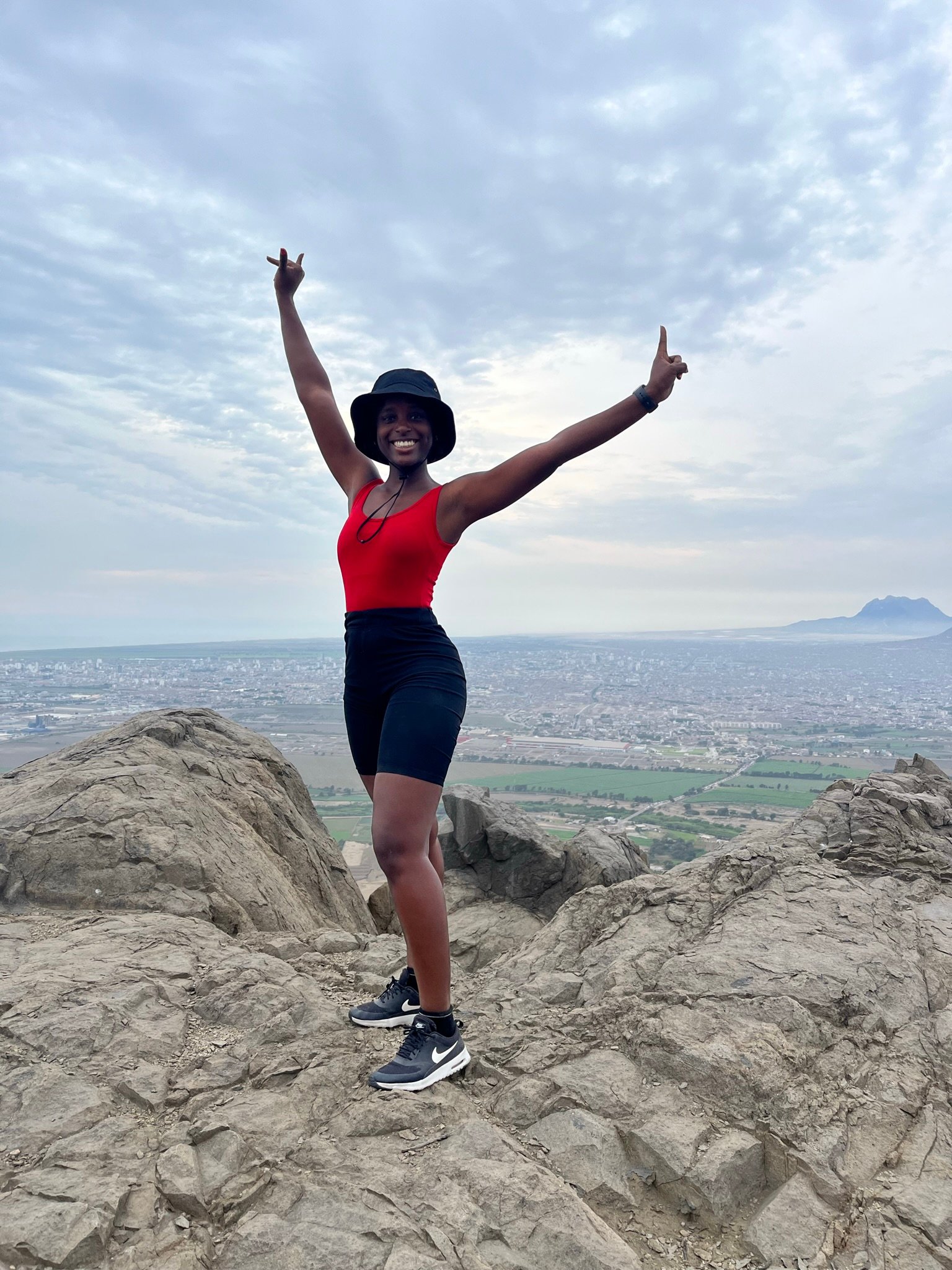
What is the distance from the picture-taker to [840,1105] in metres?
3.21

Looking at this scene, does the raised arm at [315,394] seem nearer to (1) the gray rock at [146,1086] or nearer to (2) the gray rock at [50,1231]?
(1) the gray rock at [146,1086]

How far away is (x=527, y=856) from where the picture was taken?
987 cm

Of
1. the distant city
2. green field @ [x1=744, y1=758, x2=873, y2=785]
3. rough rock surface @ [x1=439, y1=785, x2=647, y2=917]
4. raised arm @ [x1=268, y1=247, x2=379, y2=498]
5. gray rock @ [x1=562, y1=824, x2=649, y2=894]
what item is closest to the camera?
raised arm @ [x1=268, y1=247, x2=379, y2=498]

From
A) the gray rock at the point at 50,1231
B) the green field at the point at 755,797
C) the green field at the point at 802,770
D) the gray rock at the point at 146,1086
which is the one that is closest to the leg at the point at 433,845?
the gray rock at the point at 146,1086

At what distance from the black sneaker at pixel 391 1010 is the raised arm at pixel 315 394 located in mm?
2810

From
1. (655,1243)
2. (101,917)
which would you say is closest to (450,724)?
(655,1243)

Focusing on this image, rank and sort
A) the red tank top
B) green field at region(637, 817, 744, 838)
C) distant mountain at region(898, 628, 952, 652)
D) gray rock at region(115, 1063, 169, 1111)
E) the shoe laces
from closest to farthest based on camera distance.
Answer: gray rock at region(115, 1063, 169, 1111) → the shoe laces → the red tank top → green field at region(637, 817, 744, 838) → distant mountain at region(898, 628, 952, 652)

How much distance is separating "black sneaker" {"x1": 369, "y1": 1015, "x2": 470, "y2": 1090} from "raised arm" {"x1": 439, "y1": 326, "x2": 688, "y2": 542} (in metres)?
2.48

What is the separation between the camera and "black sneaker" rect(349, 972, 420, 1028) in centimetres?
385

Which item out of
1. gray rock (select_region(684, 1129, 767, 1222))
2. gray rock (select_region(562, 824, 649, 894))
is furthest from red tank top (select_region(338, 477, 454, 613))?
gray rock (select_region(562, 824, 649, 894))

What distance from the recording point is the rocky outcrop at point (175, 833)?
17.2 feet

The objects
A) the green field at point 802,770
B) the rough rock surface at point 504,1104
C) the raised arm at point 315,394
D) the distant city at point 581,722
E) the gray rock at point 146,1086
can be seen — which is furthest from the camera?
the green field at point 802,770

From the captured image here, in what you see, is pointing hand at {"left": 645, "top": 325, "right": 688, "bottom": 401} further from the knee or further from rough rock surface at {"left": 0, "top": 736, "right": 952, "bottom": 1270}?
rough rock surface at {"left": 0, "top": 736, "right": 952, "bottom": 1270}

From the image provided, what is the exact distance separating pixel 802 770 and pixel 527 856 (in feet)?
125
